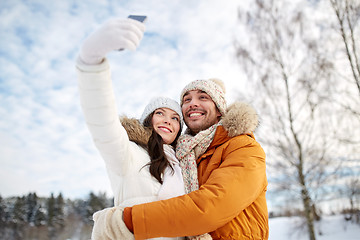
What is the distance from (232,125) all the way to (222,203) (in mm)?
710

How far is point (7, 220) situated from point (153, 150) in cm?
4585

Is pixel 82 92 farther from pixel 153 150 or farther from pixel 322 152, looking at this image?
pixel 322 152

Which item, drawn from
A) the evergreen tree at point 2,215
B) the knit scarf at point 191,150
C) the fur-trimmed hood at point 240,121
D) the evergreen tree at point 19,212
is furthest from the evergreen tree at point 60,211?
the fur-trimmed hood at point 240,121

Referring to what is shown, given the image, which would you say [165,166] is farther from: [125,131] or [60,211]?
[60,211]

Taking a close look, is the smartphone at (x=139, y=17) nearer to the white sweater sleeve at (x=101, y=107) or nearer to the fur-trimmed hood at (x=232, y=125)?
the white sweater sleeve at (x=101, y=107)

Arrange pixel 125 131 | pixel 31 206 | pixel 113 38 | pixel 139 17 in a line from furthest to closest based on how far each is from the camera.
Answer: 1. pixel 31 206
2. pixel 125 131
3. pixel 139 17
4. pixel 113 38

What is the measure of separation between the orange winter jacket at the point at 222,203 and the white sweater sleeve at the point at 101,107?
37 cm

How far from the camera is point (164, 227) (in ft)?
4.16

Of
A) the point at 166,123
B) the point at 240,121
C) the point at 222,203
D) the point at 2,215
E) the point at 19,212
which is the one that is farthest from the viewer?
the point at 19,212

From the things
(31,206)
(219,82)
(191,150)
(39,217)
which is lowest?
(39,217)

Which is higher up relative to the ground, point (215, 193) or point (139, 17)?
point (139, 17)

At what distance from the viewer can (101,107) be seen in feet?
4.00

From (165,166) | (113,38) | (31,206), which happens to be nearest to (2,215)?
(31,206)

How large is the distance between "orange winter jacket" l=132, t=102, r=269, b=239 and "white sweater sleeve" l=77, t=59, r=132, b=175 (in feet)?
1.21
